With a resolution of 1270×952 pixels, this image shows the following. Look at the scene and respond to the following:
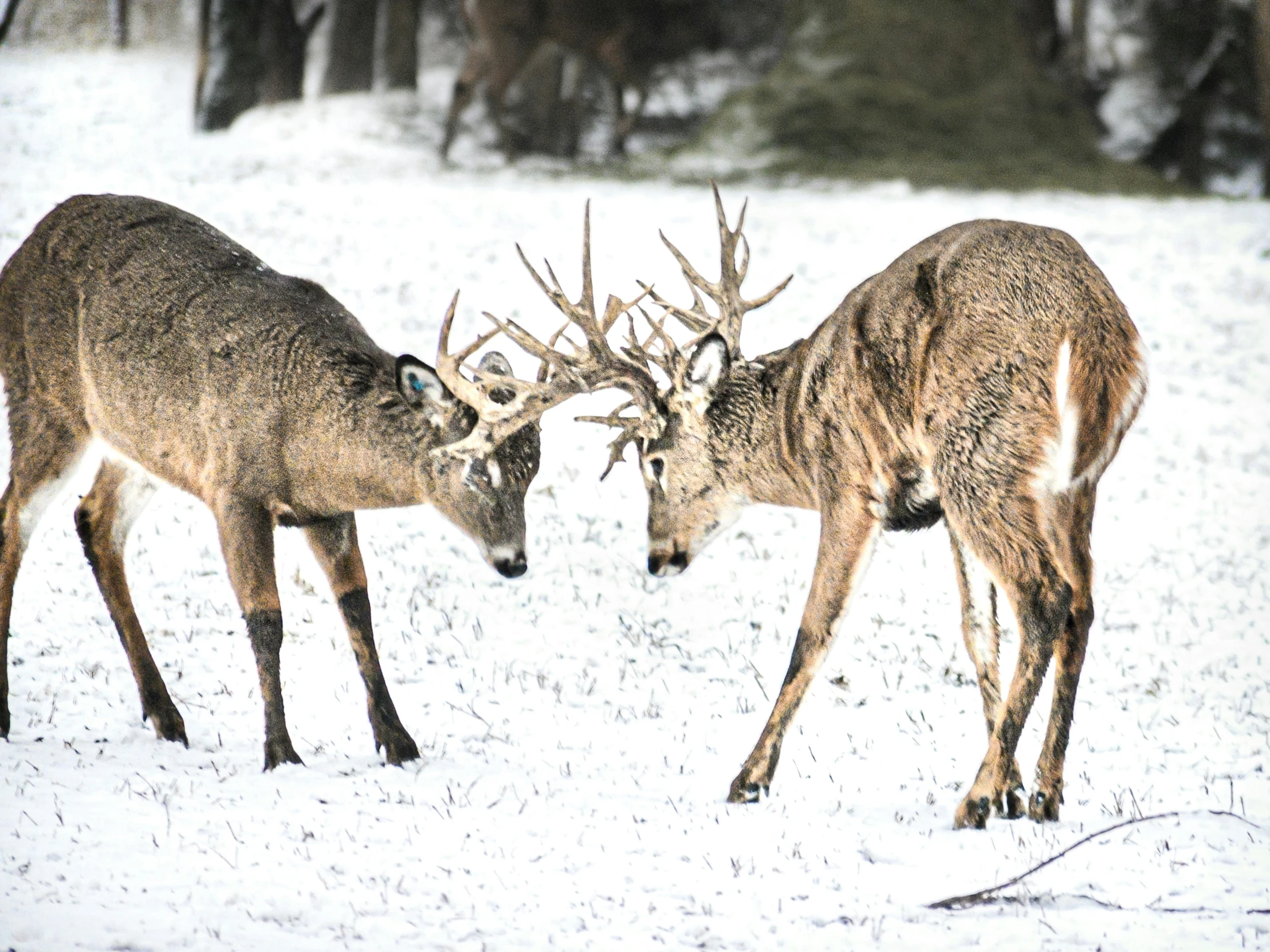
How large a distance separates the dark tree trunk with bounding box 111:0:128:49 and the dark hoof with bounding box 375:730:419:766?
43.3 feet

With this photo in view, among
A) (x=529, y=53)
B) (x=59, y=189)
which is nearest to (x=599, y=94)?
(x=529, y=53)

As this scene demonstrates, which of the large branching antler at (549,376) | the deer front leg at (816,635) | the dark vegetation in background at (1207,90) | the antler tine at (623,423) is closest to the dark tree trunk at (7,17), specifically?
the large branching antler at (549,376)

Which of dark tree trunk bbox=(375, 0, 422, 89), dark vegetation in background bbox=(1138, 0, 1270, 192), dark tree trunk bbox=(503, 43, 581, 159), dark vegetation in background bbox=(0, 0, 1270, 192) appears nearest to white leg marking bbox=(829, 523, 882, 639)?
dark vegetation in background bbox=(0, 0, 1270, 192)

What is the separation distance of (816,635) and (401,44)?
17.9 metres

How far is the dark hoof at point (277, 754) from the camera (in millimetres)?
5723

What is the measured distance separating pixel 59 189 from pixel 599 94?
9.38 metres

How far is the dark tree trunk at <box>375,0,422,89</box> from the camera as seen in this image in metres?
21.3

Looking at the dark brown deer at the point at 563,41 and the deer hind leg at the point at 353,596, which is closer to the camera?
the deer hind leg at the point at 353,596

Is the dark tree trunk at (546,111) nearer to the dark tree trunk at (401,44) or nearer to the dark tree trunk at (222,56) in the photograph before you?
the dark tree trunk at (401,44)

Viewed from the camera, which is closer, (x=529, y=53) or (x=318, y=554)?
(x=318, y=554)

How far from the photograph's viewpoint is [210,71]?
18641 millimetres

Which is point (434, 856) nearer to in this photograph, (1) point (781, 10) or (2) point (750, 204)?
(2) point (750, 204)

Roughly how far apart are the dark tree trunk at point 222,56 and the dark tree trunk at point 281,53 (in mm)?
955

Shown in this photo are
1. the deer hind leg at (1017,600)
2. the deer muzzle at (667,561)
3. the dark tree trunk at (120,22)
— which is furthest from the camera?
the dark tree trunk at (120,22)
